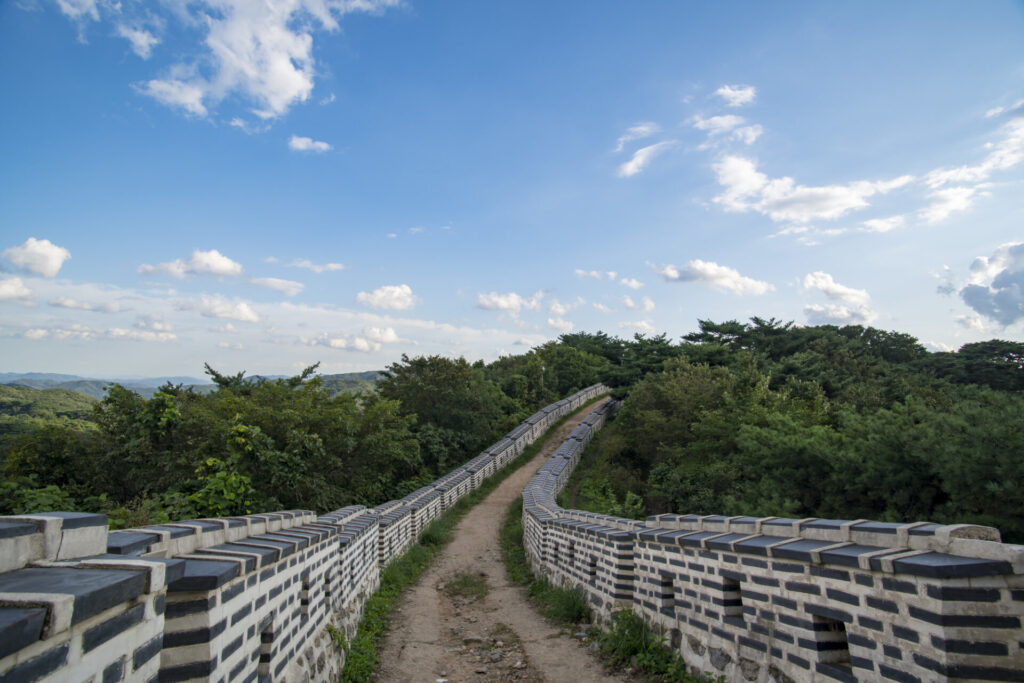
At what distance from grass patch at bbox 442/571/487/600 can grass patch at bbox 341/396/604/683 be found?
26.4 inches

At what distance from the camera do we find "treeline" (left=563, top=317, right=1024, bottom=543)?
24.0ft

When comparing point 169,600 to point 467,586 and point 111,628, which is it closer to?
point 111,628

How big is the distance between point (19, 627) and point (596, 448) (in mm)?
25405

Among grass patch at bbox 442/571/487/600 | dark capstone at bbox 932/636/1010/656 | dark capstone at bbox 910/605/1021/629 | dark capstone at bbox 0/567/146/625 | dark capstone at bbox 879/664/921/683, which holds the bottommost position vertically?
grass patch at bbox 442/571/487/600

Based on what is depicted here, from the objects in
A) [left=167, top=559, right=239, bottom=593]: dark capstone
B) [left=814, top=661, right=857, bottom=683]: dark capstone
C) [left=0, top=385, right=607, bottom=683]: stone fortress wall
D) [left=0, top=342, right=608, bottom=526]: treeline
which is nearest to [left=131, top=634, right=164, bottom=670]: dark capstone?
[left=0, top=385, right=607, bottom=683]: stone fortress wall

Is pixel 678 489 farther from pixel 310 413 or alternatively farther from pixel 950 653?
pixel 950 653

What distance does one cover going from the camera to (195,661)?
2439 mm

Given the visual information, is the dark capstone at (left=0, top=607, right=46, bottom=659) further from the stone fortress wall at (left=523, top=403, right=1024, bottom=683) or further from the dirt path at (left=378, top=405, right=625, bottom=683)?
the dirt path at (left=378, top=405, right=625, bottom=683)

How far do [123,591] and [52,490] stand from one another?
10.3 metres

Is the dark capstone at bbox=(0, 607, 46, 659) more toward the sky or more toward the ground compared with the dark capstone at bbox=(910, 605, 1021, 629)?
more toward the sky

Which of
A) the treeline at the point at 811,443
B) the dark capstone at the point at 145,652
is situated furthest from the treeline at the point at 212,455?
the treeline at the point at 811,443

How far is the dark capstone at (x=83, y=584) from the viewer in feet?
4.98

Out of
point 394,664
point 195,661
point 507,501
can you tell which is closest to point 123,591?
Result: point 195,661

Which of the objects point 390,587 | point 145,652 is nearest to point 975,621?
point 145,652
